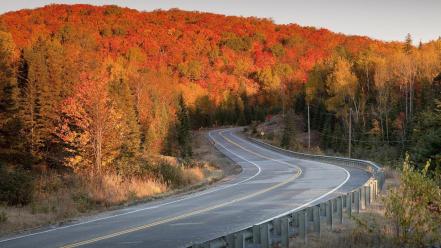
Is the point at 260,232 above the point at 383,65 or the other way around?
the other way around

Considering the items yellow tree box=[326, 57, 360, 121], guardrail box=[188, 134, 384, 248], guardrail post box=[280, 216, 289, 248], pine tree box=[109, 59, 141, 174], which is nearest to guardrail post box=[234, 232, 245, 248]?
guardrail box=[188, 134, 384, 248]

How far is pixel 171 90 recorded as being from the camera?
86.8m

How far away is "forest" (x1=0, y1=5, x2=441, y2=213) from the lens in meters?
27.2

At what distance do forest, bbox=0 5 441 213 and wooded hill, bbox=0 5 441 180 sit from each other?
20 cm

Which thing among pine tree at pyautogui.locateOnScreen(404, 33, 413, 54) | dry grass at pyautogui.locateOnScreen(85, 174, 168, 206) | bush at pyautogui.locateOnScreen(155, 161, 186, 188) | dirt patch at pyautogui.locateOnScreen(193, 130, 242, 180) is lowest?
dirt patch at pyautogui.locateOnScreen(193, 130, 242, 180)

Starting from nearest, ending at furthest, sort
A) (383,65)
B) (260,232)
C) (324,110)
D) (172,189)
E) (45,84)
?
1. (260,232)
2. (172,189)
3. (45,84)
4. (383,65)
5. (324,110)

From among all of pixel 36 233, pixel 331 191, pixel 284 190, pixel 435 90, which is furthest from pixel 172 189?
pixel 435 90

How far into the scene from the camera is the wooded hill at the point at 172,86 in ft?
96.0

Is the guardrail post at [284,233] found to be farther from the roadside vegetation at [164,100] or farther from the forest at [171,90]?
the forest at [171,90]

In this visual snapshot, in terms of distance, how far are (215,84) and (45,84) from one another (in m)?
96.0

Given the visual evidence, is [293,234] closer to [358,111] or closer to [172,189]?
[172,189]

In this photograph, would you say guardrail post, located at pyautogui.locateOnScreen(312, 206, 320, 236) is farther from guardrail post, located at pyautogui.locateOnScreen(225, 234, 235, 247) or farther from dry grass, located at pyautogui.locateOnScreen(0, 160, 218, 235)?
dry grass, located at pyautogui.locateOnScreen(0, 160, 218, 235)

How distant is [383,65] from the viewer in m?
70.4

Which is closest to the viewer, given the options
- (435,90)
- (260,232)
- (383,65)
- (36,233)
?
(260,232)
